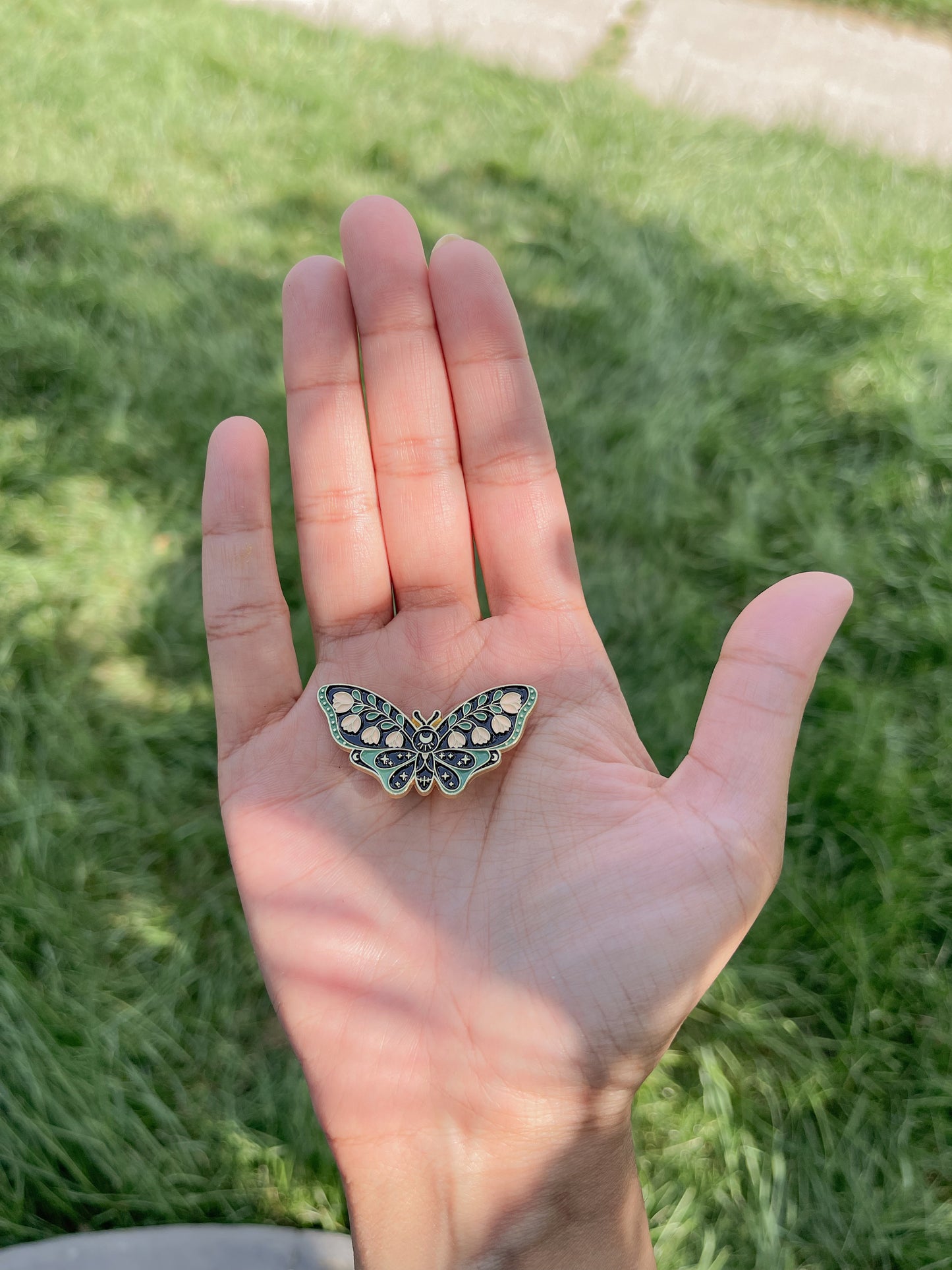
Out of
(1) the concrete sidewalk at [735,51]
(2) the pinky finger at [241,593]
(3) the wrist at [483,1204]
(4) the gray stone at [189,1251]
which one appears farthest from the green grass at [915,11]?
(4) the gray stone at [189,1251]

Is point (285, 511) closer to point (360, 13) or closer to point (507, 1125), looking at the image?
point (507, 1125)

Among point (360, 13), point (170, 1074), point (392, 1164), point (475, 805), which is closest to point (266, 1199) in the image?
point (170, 1074)

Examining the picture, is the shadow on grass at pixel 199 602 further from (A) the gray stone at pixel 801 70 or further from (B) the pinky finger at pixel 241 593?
(A) the gray stone at pixel 801 70

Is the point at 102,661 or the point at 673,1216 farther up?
the point at 102,661

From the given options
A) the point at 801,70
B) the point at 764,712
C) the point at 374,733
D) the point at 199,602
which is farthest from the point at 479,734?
the point at 801,70

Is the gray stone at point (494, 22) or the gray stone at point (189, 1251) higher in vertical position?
the gray stone at point (494, 22)

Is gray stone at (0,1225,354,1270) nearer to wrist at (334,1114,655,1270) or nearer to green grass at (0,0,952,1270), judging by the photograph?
green grass at (0,0,952,1270)

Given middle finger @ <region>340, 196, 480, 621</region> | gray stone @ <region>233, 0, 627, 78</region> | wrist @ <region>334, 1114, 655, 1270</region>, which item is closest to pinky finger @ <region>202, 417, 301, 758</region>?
middle finger @ <region>340, 196, 480, 621</region>
